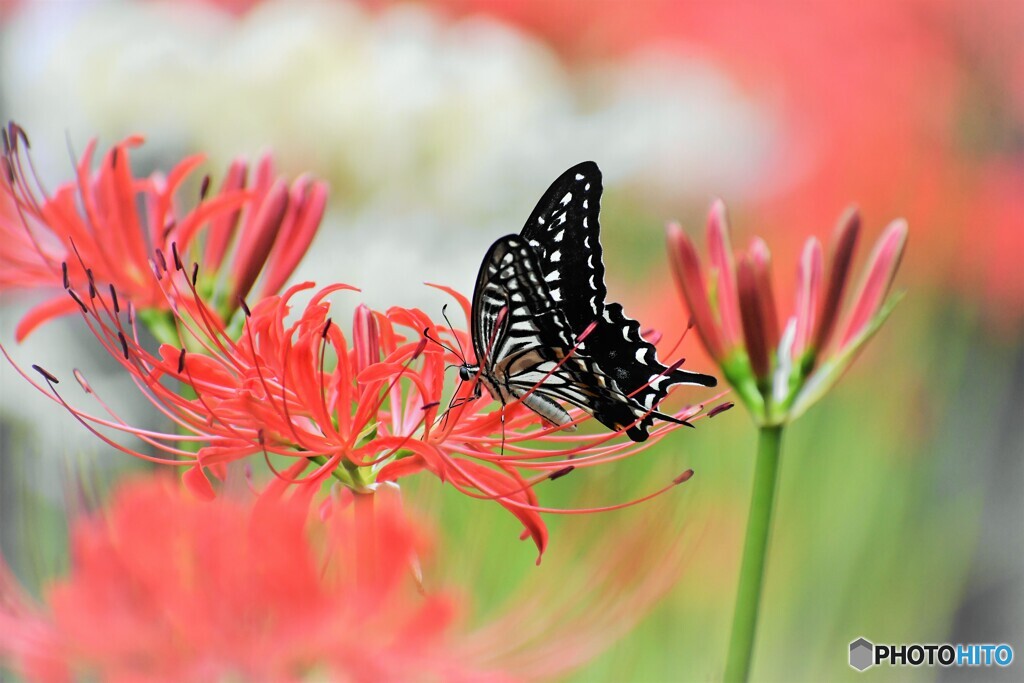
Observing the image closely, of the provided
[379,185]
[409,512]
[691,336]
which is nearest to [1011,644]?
[691,336]

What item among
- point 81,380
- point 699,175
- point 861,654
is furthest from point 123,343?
point 861,654

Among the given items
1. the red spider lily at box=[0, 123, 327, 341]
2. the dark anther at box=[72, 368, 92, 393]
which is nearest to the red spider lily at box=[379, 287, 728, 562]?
the red spider lily at box=[0, 123, 327, 341]

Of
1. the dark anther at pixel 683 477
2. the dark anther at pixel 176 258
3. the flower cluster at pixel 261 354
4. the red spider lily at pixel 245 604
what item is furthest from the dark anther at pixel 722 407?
the dark anther at pixel 176 258

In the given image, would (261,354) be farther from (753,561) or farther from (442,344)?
(753,561)

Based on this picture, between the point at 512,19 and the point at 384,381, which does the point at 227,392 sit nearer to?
the point at 384,381

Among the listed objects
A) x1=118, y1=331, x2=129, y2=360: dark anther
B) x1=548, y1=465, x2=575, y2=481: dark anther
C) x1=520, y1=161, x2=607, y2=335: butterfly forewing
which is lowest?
x1=548, y1=465, x2=575, y2=481: dark anther

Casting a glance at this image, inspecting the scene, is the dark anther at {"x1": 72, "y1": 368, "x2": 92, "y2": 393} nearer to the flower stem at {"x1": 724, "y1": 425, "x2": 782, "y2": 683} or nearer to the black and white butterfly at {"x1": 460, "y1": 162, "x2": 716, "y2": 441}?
the black and white butterfly at {"x1": 460, "y1": 162, "x2": 716, "y2": 441}
